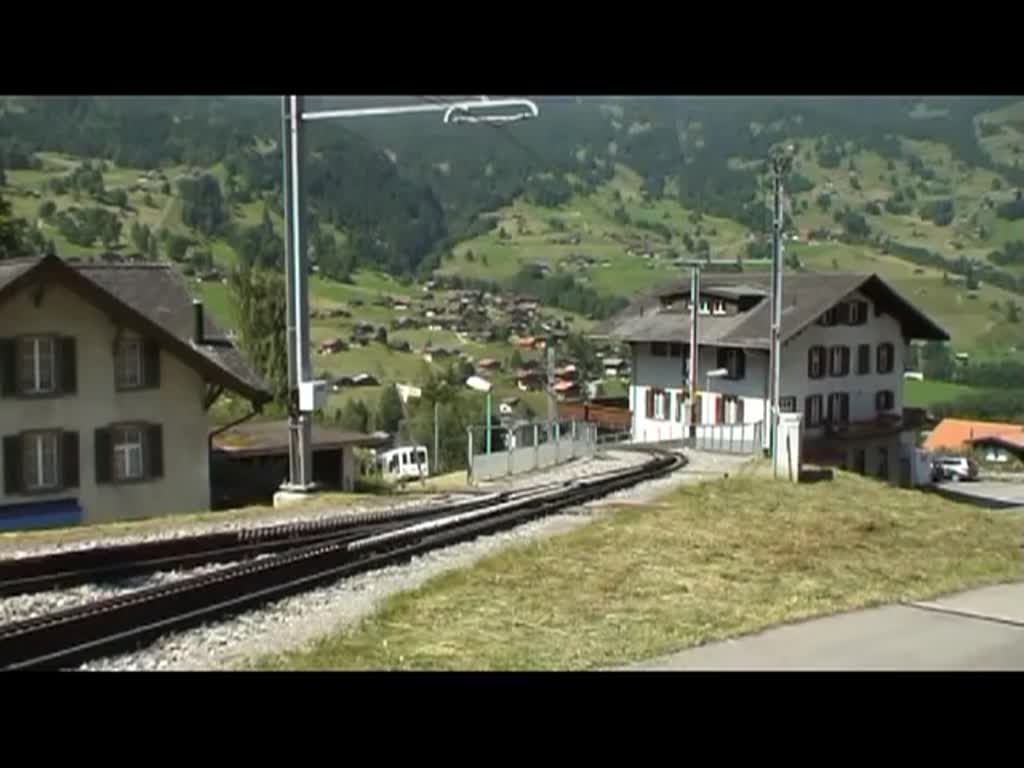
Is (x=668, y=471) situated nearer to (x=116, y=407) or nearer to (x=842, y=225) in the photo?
(x=116, y=407)

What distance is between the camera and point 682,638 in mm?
6270

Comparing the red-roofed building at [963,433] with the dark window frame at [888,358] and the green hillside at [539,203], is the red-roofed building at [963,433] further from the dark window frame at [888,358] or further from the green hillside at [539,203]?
the dark window frame at [888,358]

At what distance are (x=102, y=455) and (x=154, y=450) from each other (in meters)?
0.92

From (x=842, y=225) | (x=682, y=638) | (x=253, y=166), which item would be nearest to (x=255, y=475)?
(x=682, y=638)

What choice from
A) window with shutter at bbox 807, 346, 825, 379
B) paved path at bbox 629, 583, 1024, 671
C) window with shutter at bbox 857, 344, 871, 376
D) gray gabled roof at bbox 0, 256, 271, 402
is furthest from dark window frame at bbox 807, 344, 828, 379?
paved path at bbox 629, 583, 1024, 671

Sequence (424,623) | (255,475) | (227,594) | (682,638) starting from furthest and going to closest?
(255,475), (227,594), (424,623), (682,638)

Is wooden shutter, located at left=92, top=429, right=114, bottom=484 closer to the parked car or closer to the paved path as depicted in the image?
the paved path

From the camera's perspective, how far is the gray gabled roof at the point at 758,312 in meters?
33.1

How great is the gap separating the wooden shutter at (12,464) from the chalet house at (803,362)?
17.0 meters

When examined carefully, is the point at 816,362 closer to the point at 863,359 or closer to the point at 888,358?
the point at 863,359

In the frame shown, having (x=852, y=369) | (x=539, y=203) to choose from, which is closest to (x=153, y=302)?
(x=852, y=369)

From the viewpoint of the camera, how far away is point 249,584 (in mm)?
7727
